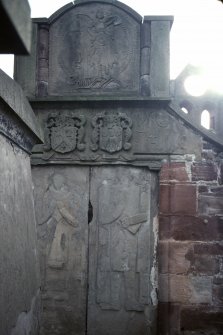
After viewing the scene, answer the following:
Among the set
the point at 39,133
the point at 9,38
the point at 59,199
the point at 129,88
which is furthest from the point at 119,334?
the point at 9,38

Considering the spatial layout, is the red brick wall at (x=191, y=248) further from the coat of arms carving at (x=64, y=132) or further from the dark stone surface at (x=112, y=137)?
the coat of arms carving at (x=64, y=132)

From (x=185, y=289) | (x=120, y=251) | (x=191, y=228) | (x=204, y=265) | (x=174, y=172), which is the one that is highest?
(x=174, y=172)

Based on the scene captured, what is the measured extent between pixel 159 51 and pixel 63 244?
2877mm

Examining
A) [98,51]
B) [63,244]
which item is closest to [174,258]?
[63,244]

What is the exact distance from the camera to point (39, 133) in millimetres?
2381

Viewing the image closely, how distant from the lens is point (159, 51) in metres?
5.31

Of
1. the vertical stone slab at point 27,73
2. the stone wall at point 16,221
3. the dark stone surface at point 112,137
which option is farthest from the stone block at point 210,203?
the stone wall at point 16,221

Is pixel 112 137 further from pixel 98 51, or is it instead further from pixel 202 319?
pixel 202 319

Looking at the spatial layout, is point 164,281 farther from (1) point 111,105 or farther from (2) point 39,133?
(2) point 39,133

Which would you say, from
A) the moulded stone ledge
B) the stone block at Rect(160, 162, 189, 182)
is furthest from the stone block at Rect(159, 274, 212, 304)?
the moulded stone ledge

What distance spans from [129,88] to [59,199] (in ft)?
5.81

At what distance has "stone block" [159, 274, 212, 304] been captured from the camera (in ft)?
16.2

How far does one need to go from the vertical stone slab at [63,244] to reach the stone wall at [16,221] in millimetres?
2919

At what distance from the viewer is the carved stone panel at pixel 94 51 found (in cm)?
540
